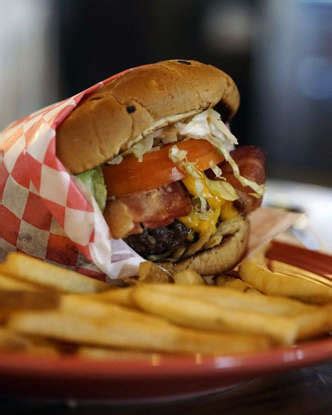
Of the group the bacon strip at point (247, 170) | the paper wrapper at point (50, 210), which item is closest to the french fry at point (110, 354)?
the paper wrapper at point (50, 210)

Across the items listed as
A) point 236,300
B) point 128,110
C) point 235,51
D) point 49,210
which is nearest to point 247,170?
point 128,110

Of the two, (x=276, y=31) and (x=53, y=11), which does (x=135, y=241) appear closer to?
(x=276, y=31)

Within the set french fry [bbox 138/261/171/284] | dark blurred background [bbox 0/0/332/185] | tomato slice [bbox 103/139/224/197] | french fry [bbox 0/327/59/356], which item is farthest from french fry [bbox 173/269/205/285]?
dark blurred background [bbox 0/0/332/185]

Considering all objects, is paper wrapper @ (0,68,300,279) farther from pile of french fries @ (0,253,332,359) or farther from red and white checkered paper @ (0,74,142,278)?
pile of french fries @ (0,253,332,359)

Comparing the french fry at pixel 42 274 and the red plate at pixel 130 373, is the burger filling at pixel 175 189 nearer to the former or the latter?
the french fry at pixel 42 274

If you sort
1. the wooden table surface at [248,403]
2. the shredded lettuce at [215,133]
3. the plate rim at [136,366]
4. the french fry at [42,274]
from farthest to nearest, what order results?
the shredded lettuce at [215,133] → the french fry at [42,274] → the wooden table surface at [248,403] → the plate rim at [136,366]

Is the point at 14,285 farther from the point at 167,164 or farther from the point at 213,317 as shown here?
the point at 167,164
